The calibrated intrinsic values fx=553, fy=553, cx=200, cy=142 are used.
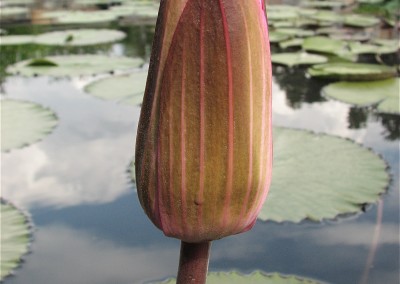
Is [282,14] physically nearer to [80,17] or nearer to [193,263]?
[80,17]

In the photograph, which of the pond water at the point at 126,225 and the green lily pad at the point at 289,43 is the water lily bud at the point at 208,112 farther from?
the green lily pad at the point at 289,43

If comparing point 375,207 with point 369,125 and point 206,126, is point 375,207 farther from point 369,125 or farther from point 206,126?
point 206,126

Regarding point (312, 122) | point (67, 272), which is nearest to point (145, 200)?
point (67, 272)

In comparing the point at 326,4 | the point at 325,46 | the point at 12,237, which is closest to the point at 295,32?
the point at 325,46

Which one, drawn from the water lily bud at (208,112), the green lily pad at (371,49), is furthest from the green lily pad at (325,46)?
the water lily bud at (208,112)

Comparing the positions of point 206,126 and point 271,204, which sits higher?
point 206,126
